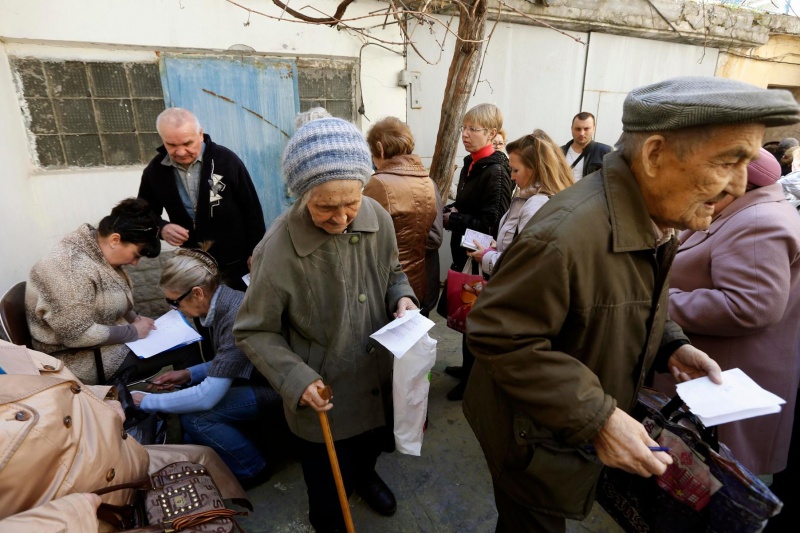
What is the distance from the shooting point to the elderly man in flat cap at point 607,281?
42.1 inches

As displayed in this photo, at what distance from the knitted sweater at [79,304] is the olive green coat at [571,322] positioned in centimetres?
228

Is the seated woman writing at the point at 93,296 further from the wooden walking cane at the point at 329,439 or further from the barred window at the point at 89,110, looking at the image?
the barred window at the point at 89,110

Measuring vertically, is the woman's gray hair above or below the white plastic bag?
above

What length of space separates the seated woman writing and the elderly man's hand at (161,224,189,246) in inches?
13.1

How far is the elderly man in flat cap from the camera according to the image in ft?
3.51

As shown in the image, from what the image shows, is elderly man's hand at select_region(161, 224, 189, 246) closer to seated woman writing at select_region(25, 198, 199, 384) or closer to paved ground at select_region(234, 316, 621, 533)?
seated woman writing at select_region(25, 198, 199, 384)

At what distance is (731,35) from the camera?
6.62 m

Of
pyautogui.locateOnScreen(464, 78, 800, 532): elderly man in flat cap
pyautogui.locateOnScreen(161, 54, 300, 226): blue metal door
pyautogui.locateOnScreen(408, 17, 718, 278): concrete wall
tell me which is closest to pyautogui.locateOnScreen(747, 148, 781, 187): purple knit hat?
pyautogui.locateOnScreen(464, 78, 800, 532): elderly man in flat cap

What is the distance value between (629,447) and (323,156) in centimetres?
131

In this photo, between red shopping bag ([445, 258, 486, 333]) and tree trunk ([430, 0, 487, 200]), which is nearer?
red shopping bag ([445, 258, 486, 333])

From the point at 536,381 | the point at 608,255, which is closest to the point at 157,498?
the point at 536,381

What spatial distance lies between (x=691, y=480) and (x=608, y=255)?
767mm

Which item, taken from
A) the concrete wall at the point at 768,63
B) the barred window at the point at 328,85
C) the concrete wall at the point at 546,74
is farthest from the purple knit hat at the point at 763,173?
the concrete wall at the point at 768,63

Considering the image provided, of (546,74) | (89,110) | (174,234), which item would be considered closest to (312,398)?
(174,234)
